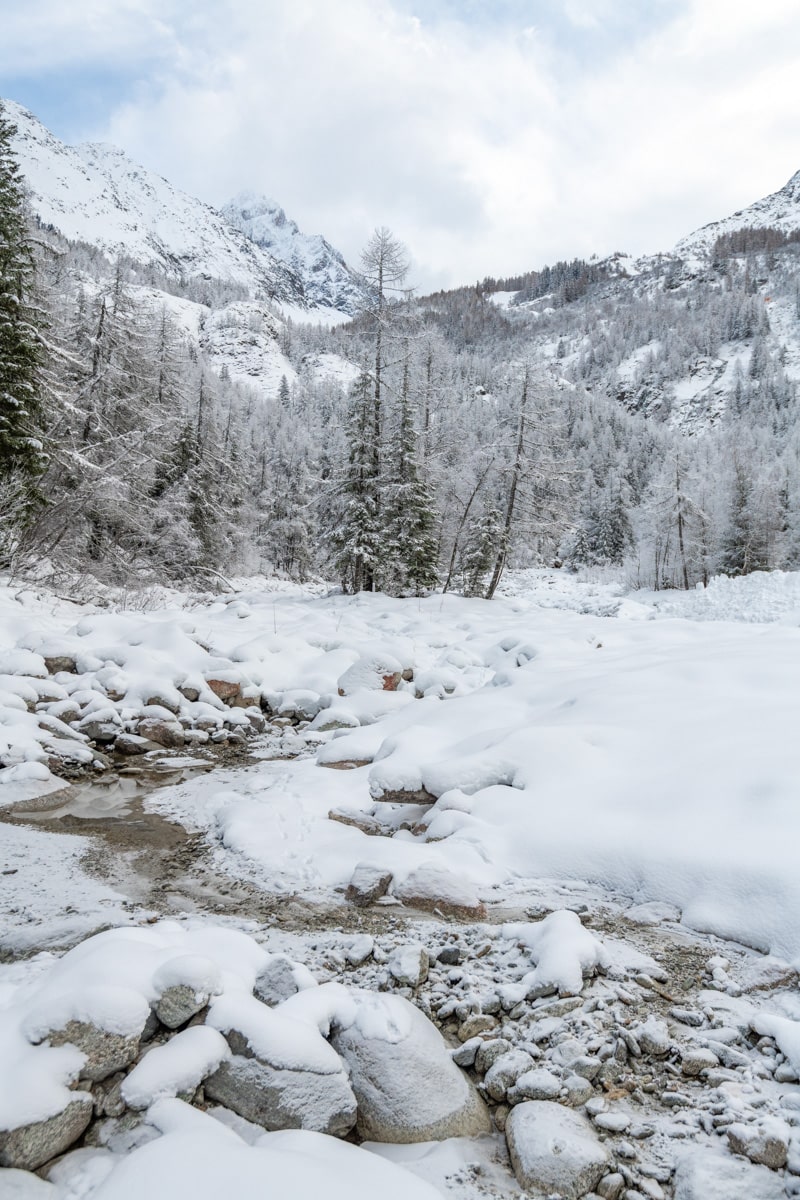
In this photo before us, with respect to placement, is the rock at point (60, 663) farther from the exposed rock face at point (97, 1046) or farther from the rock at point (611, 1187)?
the rock at point (611, 1187)

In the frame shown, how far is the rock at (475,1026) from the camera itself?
2.79m

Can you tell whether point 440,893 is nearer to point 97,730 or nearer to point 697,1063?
point 697,1063

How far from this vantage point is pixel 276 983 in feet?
9.27

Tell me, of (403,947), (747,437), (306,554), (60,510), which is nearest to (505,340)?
(747,437)

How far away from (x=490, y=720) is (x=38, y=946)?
470 centimetres

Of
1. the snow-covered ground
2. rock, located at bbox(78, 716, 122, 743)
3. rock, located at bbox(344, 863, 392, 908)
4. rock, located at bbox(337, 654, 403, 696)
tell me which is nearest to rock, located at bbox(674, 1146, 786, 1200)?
the snow-covered ground

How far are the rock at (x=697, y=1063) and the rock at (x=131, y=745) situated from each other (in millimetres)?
6898

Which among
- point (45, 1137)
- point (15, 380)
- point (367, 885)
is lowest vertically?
point (367, 885)

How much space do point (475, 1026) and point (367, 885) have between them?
4.61 feet

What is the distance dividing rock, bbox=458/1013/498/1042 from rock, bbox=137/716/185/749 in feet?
20.2

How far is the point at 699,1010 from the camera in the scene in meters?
2.83

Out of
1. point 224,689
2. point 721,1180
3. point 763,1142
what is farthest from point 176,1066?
point 224,689

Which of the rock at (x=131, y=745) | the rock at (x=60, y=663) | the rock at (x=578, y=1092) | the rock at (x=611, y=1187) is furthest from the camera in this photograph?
the rock at (x=60, y=663)

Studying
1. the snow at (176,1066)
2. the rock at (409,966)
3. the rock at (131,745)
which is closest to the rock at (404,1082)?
the rock at (409,966)
